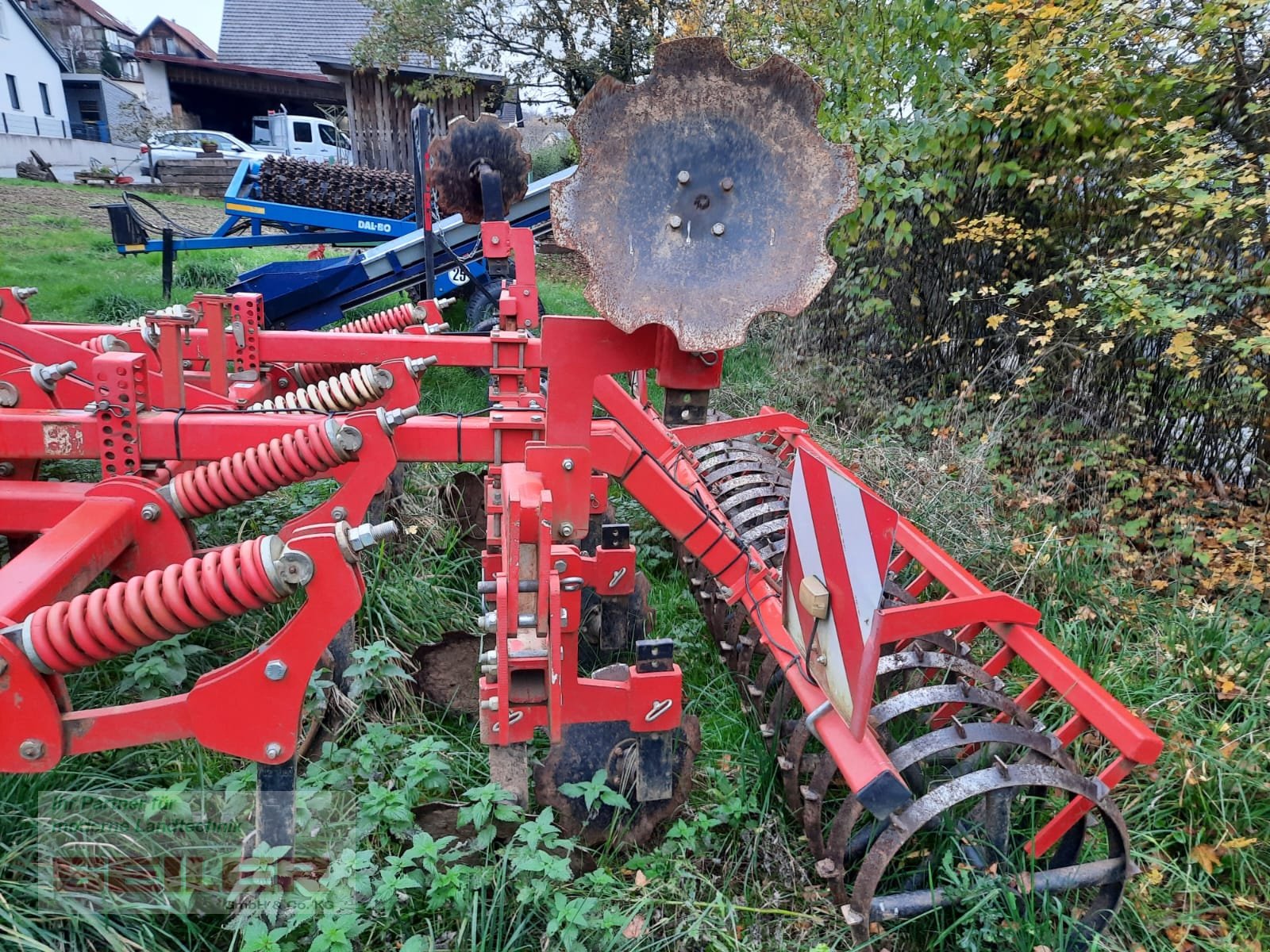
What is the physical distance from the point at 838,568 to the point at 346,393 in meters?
2.08

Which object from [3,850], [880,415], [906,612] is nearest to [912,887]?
[906,612]

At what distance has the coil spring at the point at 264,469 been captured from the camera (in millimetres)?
2352

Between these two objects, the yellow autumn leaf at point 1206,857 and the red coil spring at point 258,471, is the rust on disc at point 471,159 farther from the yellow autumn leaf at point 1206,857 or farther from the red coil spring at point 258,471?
the yellow autumn leaf at point 1206,857

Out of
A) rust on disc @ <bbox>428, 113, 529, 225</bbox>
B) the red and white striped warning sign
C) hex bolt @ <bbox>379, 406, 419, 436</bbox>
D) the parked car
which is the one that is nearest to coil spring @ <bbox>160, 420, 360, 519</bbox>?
hex bolt @ <bbox>379, 406, 419, 436</bbox>

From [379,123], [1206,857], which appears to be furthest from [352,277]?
[379,123]

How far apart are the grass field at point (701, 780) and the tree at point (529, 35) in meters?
10.2

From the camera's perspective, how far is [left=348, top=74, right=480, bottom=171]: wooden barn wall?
15.3 m

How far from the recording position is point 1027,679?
297cm

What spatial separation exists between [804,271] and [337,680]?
2.16 metres

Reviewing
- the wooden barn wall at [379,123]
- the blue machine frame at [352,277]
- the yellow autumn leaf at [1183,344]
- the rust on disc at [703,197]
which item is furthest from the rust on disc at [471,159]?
the wooden barn wall at [379,123]

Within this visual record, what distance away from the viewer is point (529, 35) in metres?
12.4

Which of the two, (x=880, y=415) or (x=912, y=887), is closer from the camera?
(x=912, y=887)

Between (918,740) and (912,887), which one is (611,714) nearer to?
(918,740)

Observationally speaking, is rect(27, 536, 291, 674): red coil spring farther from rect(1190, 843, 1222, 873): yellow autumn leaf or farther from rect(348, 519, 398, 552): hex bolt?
rect(1190, 843, 1222, 873): yellow autumn leaf
